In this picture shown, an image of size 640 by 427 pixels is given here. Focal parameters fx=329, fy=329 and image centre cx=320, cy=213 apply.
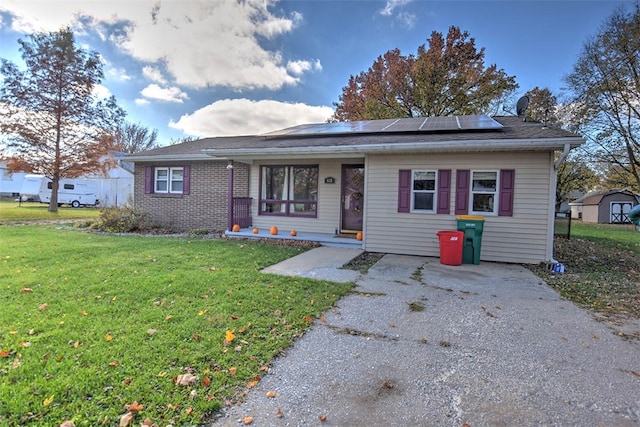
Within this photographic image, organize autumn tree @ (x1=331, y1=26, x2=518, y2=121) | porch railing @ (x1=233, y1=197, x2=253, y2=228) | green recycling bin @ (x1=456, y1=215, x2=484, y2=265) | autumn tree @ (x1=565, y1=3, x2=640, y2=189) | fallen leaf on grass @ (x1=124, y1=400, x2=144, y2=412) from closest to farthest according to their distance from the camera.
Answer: fallen leaf on grass @ (x1=124, y1=400, x2=144, y2=412) → green recycling bin @ (x1=456, y1=215, x2=484, y2=265) → porch railing @ (x1=233, y1=197, x2=253, y2=228) → autumn tree @ (x1=565, y1=3, x2=640, y2=189) → autumn tree @ (x1=331, y1=26, x2=518, y2=121)

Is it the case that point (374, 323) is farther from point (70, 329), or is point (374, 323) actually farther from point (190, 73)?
point (190, 73)

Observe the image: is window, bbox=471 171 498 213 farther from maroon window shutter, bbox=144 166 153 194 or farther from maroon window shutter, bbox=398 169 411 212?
maroon window shutter, bbox=144 166 153 194

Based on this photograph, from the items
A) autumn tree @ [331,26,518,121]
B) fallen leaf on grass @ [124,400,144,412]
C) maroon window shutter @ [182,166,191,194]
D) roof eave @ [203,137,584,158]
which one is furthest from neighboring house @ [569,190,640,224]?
fallen leaf on grass @ [124,400,144,412]

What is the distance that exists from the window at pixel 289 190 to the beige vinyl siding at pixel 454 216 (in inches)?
95.8

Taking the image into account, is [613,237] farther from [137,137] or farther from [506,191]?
[137,137]

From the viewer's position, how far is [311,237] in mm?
9398

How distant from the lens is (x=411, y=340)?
334cm

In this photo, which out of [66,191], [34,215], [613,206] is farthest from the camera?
[613,206]

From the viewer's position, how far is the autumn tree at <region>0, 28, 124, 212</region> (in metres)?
17.1

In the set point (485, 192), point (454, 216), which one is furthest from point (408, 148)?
point (485, 192)

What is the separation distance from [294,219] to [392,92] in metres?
13.0

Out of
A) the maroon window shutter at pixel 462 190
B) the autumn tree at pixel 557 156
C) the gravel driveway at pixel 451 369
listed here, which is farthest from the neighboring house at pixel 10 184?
the autumn tree at pixel 557 156

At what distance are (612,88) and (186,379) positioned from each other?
71.7ft

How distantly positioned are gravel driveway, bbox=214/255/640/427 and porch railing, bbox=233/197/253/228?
671 centimetres
